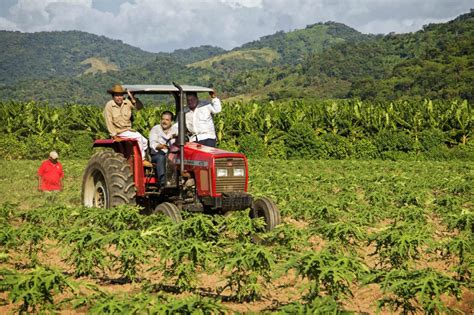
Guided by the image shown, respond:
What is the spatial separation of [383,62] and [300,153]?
87.9 metres

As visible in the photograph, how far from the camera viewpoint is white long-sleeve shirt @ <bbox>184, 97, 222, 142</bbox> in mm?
8516

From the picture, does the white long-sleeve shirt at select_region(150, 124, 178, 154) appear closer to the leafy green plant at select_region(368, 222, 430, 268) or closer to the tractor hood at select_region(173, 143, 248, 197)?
the tractor hood at select_region(173, 143, 248, 197)

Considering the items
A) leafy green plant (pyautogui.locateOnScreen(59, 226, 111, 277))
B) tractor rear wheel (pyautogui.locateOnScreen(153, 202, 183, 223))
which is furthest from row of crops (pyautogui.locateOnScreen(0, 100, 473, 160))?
leafy green plant (pyautogui.locateOnScreen(59, 226, 111, 277))

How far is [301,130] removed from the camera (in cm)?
2855

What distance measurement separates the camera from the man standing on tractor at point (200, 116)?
8.52 metres

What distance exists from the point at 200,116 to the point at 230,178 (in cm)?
105

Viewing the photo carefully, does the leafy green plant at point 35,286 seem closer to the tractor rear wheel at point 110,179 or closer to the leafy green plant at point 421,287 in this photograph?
the leafy green plant at point 421,287

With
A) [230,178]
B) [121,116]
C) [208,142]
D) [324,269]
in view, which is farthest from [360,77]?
[324,269]

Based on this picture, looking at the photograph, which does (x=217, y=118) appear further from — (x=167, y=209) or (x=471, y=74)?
(x=471, y=74)

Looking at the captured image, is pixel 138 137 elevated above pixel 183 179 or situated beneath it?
elevated above

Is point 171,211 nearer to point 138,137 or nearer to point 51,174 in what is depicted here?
point 138,137

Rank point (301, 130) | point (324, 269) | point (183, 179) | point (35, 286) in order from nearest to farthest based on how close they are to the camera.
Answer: point (35, 286) → point (324, 269) → point (183, 179) → point (301, 130)

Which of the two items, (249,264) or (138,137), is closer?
(249,264)

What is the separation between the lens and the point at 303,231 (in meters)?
6.12
